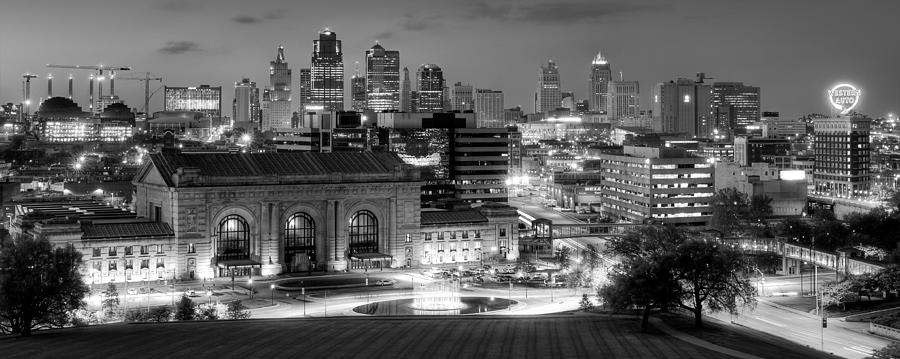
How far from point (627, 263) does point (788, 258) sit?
189 ft

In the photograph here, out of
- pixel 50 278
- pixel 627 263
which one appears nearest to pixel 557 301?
pixel 627 263

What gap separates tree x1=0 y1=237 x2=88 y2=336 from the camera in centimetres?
8494

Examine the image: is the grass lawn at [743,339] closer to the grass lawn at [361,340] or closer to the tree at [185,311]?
the grass lawn at [361,340]

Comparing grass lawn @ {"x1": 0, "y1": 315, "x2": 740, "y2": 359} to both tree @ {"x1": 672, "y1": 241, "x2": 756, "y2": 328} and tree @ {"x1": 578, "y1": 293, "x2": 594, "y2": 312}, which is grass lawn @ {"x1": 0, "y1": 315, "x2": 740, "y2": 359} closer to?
tree @ {"x1": 672, "y1": 241, "x2": 756, "y2": 328}

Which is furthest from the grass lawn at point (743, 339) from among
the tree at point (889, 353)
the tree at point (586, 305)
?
the tree at point (889, 353)

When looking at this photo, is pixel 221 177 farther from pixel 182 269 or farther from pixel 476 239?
pixel 476 239

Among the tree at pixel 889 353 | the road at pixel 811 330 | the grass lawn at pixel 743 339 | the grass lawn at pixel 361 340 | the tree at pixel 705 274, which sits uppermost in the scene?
the tree at pixel 705 274

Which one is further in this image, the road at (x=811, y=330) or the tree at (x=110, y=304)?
the tree at (x=110, y=304)

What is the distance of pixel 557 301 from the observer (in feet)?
393

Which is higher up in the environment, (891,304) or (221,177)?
(221,177)

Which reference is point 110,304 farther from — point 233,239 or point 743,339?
point 743,339

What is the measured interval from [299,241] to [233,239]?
8.77m

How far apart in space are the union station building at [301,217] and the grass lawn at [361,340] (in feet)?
139

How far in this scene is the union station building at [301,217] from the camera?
135500mm
